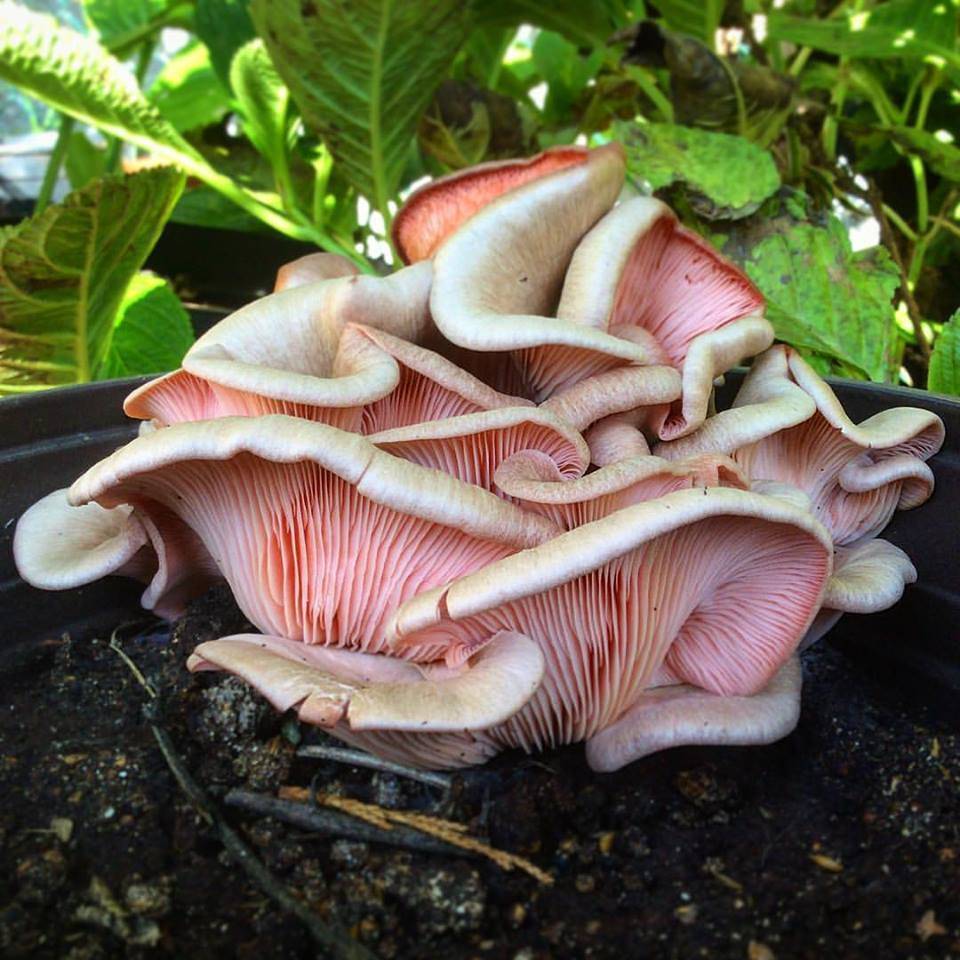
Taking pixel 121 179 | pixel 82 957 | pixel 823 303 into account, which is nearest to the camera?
pixel 82 957

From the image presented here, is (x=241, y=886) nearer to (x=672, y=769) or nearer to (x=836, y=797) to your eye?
(x=672, y=769)

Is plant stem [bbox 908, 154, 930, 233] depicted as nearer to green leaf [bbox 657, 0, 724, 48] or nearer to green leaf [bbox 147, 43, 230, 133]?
green leaf [bbox 657, 0, 724, 48]

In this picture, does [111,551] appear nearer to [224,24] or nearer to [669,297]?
[669,297]

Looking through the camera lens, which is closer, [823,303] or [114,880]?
[114,880]

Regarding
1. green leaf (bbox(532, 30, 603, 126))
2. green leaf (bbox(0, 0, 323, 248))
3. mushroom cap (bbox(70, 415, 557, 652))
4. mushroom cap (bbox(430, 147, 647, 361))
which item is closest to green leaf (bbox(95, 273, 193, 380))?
green leaf (bbox(0, 0, 323, 248))

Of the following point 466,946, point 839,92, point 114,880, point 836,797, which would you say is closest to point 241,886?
point 114,880
